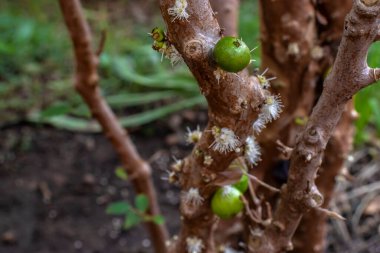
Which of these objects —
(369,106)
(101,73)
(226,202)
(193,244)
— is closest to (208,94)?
(226,202)

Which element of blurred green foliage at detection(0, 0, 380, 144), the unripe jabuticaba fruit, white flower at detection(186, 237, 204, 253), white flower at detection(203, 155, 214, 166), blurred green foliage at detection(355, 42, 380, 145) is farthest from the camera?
blurred green foliage at detection(0, 0, 380, 144)

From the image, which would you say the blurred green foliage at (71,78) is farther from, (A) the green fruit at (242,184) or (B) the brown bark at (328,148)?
(A) the green fruit at (242,184)

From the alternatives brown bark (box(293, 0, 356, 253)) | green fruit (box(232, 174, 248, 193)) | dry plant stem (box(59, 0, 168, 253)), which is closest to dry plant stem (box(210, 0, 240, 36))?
brown bark (box(293, 0, 356, 253))

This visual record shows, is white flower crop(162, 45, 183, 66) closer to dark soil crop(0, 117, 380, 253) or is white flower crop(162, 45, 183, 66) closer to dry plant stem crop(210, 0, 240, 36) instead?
dry plant stem crop(210, 0, 240, 36)

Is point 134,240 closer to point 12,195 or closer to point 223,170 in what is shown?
point 12,195

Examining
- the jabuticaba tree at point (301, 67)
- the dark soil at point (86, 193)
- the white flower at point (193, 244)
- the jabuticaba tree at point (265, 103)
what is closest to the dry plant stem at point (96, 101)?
the jabuticaba tree at point (265, 103)

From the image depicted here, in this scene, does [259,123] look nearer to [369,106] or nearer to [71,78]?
[369,106]

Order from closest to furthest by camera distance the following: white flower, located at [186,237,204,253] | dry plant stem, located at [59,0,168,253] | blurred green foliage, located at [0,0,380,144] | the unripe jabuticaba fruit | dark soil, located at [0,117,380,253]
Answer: the unripe jabuticaba fruit
white flower, located at [186,237,204,253]
dry plant stem, located at [59,0,168,253]
dark soil, located at [0,117,380,253]
blurred green foliage, located at [0,0,380,144]
